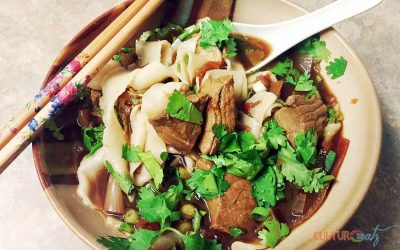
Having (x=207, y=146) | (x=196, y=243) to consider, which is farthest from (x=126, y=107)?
(x=196, y=243)

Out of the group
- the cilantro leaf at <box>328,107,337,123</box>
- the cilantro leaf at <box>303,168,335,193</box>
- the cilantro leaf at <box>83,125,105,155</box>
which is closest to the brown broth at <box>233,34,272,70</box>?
the cilantro leaf at <box>328,107,337,123</box>

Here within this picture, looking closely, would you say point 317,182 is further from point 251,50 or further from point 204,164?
point 251,50

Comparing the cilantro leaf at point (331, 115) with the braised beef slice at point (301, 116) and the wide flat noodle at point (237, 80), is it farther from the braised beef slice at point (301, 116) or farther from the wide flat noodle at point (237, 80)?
the wide flat noodle at point (237, 80)

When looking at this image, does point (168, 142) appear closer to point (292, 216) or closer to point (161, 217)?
point (161, 217)

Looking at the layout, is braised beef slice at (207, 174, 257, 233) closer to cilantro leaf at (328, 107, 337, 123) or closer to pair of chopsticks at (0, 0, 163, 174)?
cilantro leaf at (328, 107, 337, 123)

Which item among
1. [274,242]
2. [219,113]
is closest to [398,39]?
[219,113]
